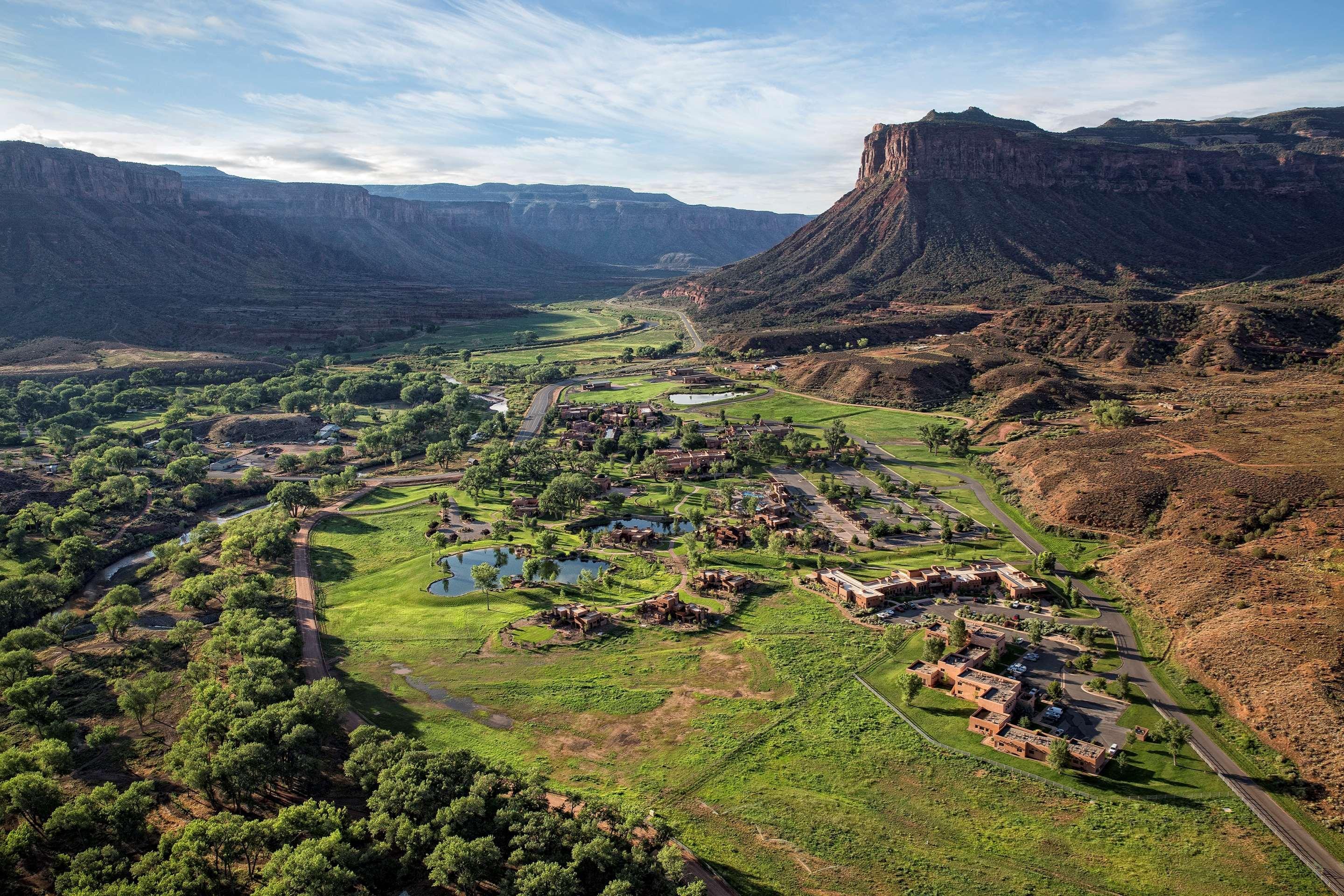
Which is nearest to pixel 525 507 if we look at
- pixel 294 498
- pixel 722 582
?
pixel 294 498

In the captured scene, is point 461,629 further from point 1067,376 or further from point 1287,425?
point 1067,376

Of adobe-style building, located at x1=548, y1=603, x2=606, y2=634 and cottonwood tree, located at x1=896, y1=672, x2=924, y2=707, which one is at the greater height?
cottonwood tree, located at x1=896, y1=672, x2=924, y2=707

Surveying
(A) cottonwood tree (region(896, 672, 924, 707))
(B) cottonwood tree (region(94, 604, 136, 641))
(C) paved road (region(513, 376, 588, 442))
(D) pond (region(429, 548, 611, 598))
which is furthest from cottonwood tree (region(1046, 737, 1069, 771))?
(C) paved road (region(513, 376, 588, 442))

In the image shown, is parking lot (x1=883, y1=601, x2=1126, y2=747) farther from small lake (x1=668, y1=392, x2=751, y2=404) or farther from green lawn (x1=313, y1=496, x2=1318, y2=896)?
small lake (x1=668, y1=392, x2=751, y2=404)

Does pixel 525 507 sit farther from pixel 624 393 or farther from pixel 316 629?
pixel 624 393

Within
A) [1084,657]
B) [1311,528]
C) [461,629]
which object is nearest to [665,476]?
[461,629]
